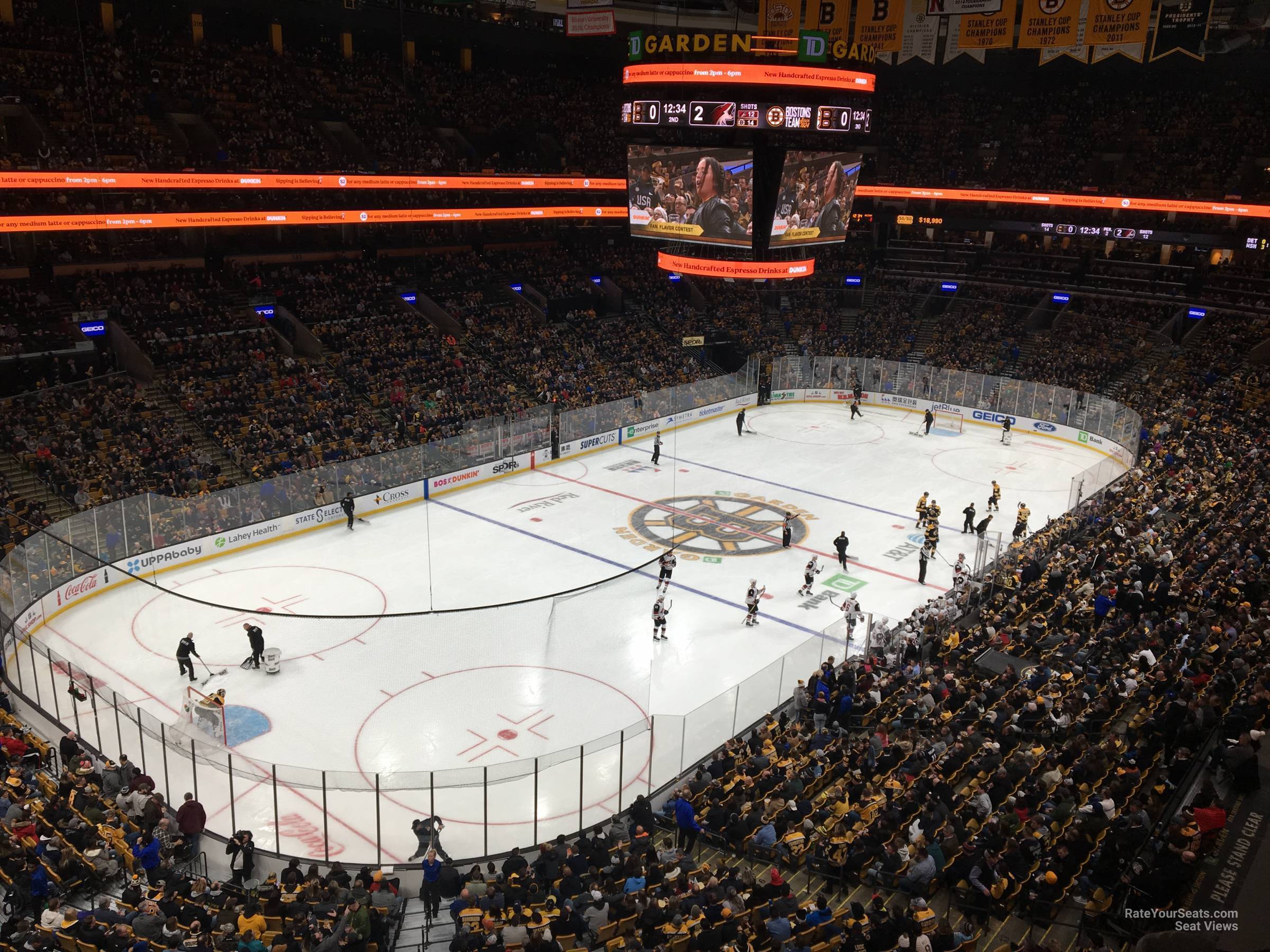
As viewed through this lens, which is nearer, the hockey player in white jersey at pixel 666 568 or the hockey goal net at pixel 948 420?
the hockey player in white jersey at pixel 666 568

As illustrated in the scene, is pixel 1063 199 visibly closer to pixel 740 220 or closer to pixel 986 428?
pixel 986 428

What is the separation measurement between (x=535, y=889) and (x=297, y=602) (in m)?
13.4

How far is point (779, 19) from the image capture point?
31469 mm

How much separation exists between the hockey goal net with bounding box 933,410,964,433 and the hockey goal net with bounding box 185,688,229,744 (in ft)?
105

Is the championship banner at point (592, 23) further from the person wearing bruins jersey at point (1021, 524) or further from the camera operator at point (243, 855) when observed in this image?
the camera operator at point (243, 855)

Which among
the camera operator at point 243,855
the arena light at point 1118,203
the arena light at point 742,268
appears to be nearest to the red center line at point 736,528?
the arena light at point 742,268

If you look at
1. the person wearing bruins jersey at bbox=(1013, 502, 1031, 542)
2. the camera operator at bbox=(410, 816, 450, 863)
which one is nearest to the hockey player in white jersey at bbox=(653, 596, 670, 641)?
the camera operator at bbox=(410, 816, 450, 863)

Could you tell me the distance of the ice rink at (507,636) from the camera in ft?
48.8

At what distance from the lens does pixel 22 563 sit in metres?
20.7

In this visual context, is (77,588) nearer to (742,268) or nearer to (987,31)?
(742,268)

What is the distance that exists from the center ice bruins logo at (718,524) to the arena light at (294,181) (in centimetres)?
1691

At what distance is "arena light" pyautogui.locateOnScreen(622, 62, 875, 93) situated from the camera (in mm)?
30203

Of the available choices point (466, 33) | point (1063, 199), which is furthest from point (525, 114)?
point (1063, 199)

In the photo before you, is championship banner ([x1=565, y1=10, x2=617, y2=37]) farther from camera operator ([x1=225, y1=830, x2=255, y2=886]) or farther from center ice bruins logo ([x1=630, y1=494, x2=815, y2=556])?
camera operator ([x1=225, y1=830, x2=255, y2=886])
